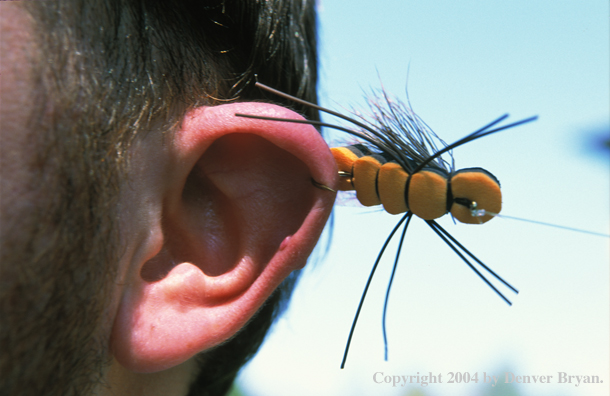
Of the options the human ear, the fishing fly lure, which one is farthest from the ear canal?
the human ear

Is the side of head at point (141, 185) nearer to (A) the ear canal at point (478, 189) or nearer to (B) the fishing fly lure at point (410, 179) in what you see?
(B) the fishing fly lure at point (410, 179)

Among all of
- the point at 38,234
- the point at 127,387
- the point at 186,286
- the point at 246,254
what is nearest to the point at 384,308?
the point at 246,254

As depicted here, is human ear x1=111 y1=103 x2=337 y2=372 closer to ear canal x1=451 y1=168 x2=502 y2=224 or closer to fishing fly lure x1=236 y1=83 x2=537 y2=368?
fishing fly lure x1=236 y1=83 x2=537 y2=368

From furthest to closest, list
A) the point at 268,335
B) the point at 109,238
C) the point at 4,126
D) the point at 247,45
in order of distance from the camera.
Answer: the point at 268,335 < the point at 247,45 < the point at 109,238 < the point at 4,126

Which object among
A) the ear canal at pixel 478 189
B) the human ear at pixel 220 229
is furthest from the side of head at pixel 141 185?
the ear canal at pixel 478 189

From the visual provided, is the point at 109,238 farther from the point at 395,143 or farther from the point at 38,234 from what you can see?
the point at 395,143

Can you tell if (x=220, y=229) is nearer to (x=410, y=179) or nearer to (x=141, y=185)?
(x=141, y=185)

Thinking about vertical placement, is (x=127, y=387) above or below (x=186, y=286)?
below

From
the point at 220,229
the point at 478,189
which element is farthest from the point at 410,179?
the point at 220,229
